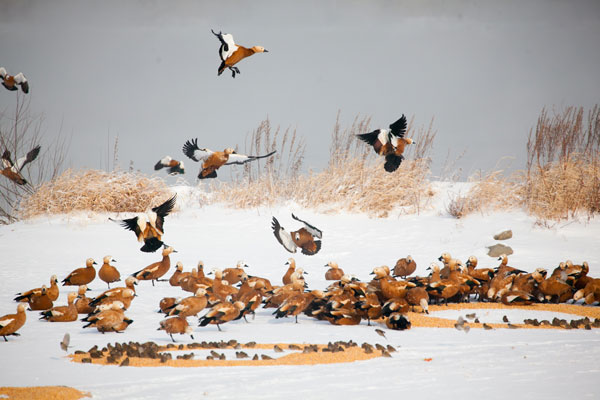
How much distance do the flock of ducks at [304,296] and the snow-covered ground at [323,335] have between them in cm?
14

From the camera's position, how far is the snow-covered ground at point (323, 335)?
339 cm

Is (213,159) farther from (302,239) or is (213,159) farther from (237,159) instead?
(302,239)

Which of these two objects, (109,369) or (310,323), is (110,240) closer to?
(310,323)

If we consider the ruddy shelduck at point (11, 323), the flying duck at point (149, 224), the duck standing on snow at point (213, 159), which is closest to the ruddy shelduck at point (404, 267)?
the duck standing on snow at point (213, 159)

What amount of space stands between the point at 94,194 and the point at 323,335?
8.25 metres

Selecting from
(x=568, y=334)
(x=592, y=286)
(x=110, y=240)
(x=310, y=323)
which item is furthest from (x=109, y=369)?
(x=110, y=240)

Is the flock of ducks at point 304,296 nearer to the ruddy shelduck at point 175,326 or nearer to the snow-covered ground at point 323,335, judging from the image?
the ruddy shelduck at point 175,326

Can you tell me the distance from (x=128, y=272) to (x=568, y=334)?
562cm

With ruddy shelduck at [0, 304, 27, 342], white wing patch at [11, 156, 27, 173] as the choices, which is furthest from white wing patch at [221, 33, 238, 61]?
white wing patch at [11, 156, 27, 173]

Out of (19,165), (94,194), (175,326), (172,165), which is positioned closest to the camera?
(175,326)

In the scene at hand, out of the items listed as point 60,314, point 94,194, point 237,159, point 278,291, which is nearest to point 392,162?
point 237,159

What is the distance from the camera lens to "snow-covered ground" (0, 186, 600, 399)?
3.39m

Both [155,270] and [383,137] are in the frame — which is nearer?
[383,137]

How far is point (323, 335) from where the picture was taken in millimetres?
4891
